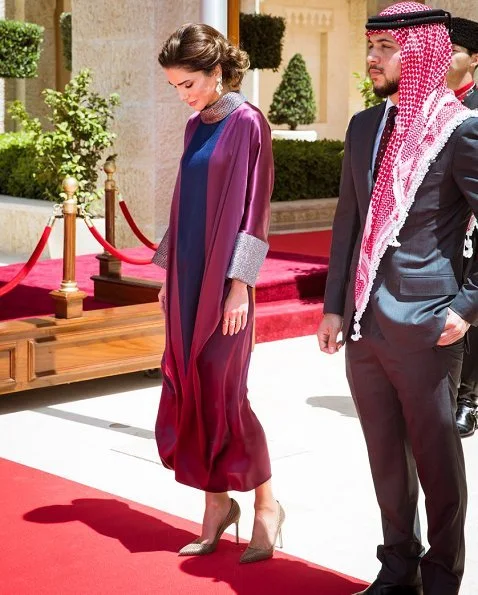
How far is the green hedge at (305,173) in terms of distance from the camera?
47.8ft

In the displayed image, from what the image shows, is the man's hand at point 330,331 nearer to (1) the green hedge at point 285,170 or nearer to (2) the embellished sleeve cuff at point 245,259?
(2) the embellished sleeve cuff at point 245,259

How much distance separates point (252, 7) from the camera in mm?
20000

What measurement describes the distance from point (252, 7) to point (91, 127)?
1008 cm

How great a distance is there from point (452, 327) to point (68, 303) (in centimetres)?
353

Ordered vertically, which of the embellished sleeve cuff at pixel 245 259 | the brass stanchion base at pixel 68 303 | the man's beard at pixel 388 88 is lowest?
the brass stanchion base at pixel 68 303

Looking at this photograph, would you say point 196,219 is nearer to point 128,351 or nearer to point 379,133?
point 379,133

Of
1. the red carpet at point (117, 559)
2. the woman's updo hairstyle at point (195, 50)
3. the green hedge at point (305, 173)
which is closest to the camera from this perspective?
the red carpet at point (117, 559)

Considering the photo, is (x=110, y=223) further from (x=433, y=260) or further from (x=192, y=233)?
(x=433, y=260)

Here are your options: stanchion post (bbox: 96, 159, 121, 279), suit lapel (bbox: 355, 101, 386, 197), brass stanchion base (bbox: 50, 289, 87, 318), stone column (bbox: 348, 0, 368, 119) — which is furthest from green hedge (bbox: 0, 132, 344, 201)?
stone column (bbox: 348, 0, 368, 119)

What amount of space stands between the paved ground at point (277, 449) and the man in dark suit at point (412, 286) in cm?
53

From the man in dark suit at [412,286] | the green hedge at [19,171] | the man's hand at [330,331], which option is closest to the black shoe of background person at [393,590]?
the man in dark suit at [412,286]

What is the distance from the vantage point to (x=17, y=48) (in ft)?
61.6

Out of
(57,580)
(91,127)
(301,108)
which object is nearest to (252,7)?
(301,108)

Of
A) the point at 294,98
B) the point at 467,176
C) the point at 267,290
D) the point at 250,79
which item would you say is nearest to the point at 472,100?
the point at 467,176
